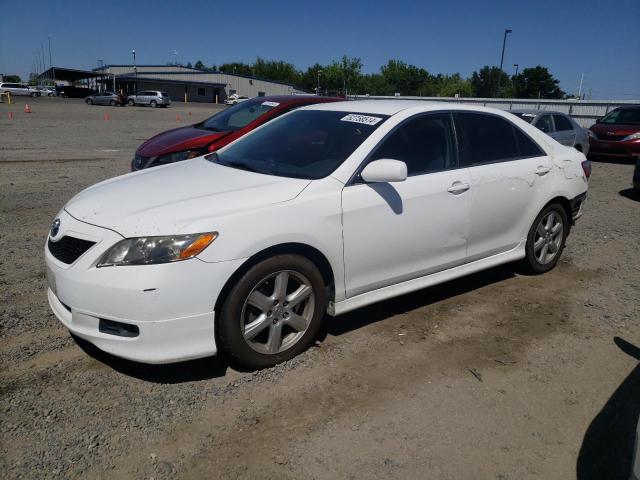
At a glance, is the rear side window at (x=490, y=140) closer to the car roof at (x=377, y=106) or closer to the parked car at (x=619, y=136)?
the car roof at (x=377, y=106)

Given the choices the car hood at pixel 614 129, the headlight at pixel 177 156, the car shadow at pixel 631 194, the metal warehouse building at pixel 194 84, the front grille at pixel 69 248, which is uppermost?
the metal warehouse building at pixel 194 84

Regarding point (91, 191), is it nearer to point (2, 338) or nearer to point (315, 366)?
point (2, 338)

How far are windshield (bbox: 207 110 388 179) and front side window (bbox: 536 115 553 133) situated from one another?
7.93 meters

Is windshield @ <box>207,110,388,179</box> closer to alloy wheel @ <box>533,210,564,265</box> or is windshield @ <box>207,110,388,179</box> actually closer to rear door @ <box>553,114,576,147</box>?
alloy wheel @ <box>533,210,564,265</box>

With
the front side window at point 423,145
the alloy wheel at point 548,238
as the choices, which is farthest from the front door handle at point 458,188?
the alloy wheel at point 548,238

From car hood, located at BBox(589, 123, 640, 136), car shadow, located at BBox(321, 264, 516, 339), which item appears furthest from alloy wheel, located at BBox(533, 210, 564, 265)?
car hood, located at BBox(589, 123, 640, 136)

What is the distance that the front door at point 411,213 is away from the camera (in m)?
3.46

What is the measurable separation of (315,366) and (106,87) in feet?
289

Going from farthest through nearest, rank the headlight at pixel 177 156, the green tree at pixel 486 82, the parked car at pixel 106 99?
the green tree at pixel 486 82
the parked car at pixel 106 99
the headlight at pixel 177 156

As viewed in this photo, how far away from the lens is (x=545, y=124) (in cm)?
1088

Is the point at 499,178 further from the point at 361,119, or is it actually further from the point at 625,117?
the point at 625,117

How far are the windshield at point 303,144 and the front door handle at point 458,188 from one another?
75cm

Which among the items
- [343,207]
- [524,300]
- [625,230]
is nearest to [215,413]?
[343,207]

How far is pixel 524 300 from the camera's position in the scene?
4.55 meters
